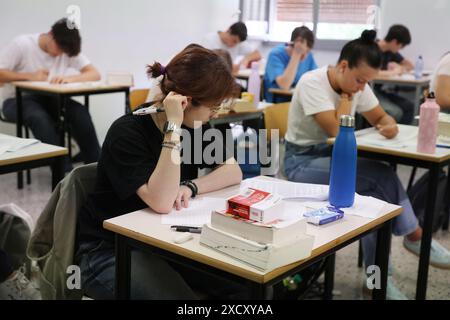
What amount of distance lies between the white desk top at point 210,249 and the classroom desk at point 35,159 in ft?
2.06

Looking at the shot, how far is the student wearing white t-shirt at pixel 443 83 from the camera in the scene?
2615mm

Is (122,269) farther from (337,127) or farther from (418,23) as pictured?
(418,23)

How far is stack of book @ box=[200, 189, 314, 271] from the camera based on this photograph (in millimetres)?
1071

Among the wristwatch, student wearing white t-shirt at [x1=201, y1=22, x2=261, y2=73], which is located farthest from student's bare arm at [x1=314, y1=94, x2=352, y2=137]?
student wearing white t-shirt at [x1=201, y1=22, x2=261, y2=73]

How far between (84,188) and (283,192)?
56cm

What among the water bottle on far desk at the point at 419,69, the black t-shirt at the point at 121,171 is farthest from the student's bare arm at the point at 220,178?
the water bottle on far desk at the point at 419,69

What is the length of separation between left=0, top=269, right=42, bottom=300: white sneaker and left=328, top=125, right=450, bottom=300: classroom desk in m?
1.33

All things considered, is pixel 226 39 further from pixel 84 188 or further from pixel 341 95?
pixel 84 188

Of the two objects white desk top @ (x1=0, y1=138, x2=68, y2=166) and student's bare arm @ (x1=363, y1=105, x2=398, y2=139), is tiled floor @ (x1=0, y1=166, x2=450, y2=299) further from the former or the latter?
white desk top @ (x1=0, y1=138, x2=68, y2=166)

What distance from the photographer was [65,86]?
3.58 metres

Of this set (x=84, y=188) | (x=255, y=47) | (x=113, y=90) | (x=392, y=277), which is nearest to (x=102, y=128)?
(x=113, y=90)

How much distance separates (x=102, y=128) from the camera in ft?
15.3

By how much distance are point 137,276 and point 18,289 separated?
66 centimetres

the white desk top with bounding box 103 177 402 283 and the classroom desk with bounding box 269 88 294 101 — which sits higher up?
the classroom desk with bounding box 269 88 294 101
